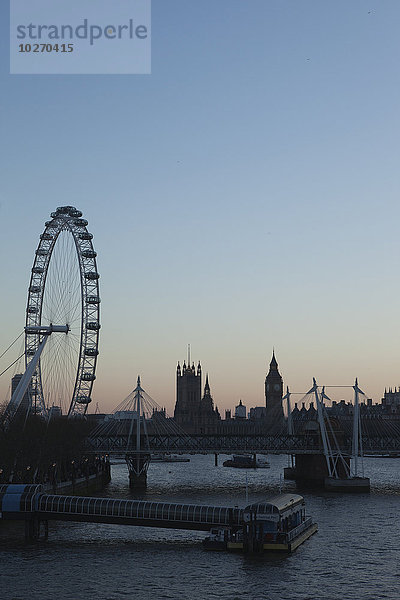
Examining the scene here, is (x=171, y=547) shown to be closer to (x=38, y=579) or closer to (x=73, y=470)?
(x=38, y=579)

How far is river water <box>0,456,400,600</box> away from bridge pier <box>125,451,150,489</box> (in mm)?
40254

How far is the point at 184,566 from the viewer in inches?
2072

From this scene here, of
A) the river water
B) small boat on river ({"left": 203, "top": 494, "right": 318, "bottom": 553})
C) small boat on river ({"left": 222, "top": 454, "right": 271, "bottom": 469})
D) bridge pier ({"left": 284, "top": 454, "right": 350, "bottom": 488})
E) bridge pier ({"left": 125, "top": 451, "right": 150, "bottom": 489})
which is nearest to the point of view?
the river water

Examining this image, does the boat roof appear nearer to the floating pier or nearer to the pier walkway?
the floating pier

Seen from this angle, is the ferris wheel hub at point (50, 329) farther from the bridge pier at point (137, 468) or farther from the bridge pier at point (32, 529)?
the bridge pier at point (32, 529)

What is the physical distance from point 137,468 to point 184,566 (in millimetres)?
61891

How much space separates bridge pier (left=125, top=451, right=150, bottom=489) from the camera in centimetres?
11268

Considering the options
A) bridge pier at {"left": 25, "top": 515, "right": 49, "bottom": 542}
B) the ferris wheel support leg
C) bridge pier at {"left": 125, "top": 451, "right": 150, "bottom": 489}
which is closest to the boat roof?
bridge pier at {"left": 25, "top": 515, "right": 49, "bottom": 542}

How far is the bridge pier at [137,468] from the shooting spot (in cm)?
11268

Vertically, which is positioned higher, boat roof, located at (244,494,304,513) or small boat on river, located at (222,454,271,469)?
boat roof, located at (244,494,304,513)

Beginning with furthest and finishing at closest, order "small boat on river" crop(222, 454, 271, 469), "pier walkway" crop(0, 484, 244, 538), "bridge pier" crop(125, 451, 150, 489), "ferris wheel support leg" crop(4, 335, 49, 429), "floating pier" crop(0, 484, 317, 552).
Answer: "small boat on river" crop(222, 454, 271, 469) < "bridge pier" crop(125, 451, 150, 489) < "ferris wheel support leg" crop(4, 335, 49, 429) < "pier walkway" crop(0, 484, 244, 538) < "floating pier" crop(0, 484, 317, 552)

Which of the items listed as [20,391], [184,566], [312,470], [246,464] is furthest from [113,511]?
[246,464]

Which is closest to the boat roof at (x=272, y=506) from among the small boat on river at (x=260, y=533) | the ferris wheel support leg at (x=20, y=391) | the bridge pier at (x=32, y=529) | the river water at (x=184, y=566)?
the small boat on river at (x=260, y=533)

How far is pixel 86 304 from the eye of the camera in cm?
10312
